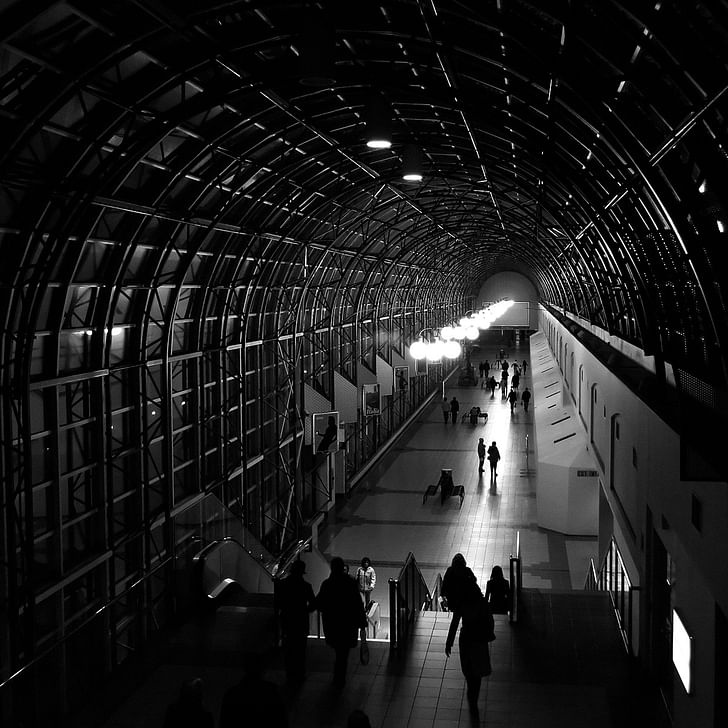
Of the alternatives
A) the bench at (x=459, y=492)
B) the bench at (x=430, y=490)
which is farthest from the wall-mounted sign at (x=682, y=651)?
the bench at (x=430, y=490)

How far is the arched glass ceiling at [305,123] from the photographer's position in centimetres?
980

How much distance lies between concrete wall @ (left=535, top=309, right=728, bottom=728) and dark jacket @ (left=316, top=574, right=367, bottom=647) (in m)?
3.51

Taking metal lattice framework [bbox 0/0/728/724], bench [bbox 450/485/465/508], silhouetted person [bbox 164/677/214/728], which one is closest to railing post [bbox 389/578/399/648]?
metal lattice framework [bbox 0/0/728/724]

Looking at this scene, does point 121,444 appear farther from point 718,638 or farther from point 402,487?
point 402,487

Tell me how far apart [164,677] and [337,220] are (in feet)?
61.1

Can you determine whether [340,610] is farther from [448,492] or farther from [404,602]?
[448,492]

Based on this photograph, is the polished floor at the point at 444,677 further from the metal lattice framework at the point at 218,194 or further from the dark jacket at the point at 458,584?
the metal lattice framework at the point at 218,194

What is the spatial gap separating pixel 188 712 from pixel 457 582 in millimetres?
4437

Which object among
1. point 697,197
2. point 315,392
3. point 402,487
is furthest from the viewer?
point 402,487

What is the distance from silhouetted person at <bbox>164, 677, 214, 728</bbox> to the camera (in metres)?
6.93

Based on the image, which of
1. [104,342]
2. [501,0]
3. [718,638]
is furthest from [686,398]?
[104,342]

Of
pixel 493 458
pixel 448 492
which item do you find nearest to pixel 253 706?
pixel 448 492

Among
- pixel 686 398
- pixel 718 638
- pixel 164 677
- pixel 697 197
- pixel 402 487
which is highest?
pixel 697 197

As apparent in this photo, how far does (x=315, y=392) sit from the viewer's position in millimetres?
26703
